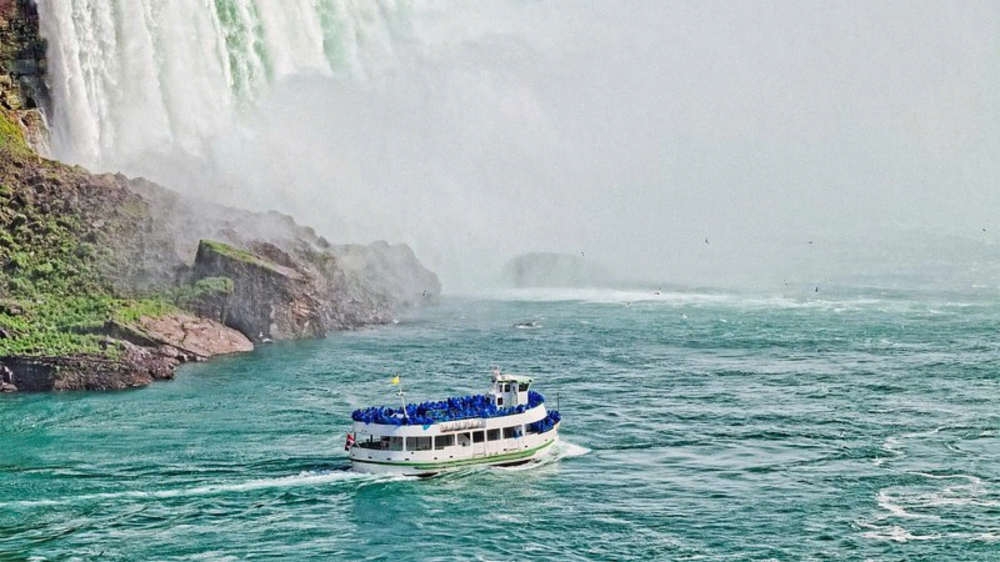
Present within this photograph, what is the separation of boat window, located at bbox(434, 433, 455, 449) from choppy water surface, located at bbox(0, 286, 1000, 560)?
2359 mm

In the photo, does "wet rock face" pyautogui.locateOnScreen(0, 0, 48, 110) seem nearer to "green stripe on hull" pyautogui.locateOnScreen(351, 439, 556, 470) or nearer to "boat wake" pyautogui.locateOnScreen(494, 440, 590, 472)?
"green stripe on hull" pyautogui.locateOnScreen(351, 439, 556, 470)

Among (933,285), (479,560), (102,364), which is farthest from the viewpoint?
(933,285)

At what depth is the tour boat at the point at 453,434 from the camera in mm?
91000

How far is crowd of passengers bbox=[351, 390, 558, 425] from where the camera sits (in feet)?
300

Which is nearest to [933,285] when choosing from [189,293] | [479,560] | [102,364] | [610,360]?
[610,360]

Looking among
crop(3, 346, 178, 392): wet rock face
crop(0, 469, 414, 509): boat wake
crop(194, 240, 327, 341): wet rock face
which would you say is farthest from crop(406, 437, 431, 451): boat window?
crop(194, 240, 327, 341): wet rock face

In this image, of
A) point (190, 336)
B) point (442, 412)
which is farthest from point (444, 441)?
point (190, 336)

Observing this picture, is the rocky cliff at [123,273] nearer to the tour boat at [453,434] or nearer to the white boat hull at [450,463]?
the tour boat at [453,434]

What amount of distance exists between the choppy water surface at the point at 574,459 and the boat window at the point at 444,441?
7.74 ft

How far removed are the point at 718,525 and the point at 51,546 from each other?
37.8 meters

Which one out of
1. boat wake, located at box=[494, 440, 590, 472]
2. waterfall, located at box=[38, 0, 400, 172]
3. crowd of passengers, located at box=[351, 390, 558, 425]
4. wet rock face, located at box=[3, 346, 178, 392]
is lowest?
boat wake, located at box=[494, 440, 590, 472]

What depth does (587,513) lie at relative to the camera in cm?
8262

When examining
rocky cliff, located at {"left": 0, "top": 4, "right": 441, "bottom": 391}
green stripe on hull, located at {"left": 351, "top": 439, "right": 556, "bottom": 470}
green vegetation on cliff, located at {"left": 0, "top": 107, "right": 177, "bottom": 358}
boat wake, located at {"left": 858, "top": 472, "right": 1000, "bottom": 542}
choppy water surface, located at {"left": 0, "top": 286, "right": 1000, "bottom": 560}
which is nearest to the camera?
boat wake, located at {"left": 858, "top": 472, "right": 1000, "bottom": 542}

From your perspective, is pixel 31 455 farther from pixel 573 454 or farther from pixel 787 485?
pixel 787 485
